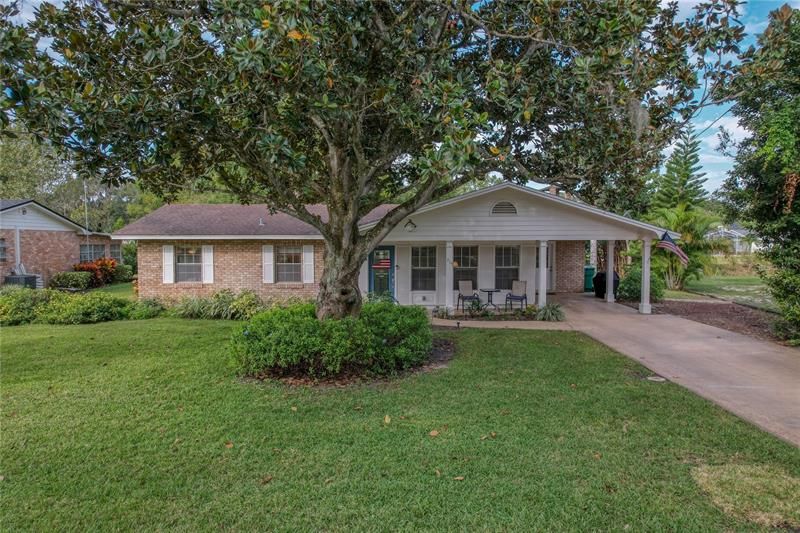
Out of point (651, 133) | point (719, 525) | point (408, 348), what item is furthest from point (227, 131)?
point (719, 525)

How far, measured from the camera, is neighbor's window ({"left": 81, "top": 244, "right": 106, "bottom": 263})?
21391 millimetres

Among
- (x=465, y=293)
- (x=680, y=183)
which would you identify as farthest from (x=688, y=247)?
(x=465, y=293)

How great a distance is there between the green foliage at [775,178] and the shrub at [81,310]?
48.1ft

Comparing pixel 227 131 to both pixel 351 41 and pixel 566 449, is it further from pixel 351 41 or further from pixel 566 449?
pixel 566 449

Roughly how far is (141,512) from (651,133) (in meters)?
7.34

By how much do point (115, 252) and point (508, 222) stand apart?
21.8 meters

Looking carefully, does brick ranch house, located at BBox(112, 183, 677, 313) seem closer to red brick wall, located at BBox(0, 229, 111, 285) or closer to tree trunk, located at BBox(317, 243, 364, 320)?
tree trunk, located at BBox(317, 243, 364, 320)

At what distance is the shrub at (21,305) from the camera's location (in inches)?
454

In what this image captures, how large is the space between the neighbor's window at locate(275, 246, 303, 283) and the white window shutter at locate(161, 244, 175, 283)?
321 centimetres

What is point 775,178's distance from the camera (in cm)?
862

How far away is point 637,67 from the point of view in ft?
17.4

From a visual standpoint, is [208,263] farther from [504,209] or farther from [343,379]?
[343,379]

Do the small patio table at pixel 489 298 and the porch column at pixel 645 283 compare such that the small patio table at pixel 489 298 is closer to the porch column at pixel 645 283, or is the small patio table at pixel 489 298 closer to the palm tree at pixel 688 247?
the porch column at pixel 645 283

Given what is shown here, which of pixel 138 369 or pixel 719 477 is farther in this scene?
pixel 138 369
